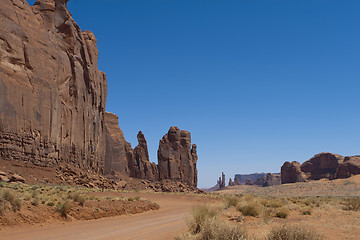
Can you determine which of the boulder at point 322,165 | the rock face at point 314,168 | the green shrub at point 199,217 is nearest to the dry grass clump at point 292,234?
the green shrub at point 199,217

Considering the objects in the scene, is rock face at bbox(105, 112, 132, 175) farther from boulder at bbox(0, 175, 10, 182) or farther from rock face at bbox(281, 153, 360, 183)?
rock face at bbox(281, 153, 360, 183)

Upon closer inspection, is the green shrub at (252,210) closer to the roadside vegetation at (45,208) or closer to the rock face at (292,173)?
the roadside vegetation at (45,208)

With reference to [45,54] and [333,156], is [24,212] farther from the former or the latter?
[333,156]

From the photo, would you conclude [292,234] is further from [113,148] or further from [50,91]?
[113,148]

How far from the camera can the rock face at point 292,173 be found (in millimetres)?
124812

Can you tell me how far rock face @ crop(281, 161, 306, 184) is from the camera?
125 m

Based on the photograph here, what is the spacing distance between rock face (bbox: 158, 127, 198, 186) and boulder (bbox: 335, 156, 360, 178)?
5510 cm

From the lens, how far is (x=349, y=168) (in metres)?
102

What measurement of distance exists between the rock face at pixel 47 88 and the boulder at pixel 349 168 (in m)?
86.4

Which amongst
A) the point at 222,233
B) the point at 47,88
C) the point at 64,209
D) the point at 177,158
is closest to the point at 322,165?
the point at 177,158

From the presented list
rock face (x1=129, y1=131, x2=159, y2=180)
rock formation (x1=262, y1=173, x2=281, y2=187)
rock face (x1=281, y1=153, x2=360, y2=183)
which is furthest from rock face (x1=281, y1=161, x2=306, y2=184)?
rock face (x1=129, y1=131, x2=159, y2=180)

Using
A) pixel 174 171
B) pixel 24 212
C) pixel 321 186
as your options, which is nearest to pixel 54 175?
pixel 24 212

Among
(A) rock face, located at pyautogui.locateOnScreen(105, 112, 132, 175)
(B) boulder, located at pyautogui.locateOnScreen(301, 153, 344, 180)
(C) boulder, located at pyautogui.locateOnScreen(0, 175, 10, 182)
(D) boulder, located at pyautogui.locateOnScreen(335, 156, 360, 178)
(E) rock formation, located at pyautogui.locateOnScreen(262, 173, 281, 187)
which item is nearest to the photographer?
(C) boulder, located at pyautogui.locateOnScreen(0, 175, 10, 182)

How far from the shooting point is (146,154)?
8738 centimetres
